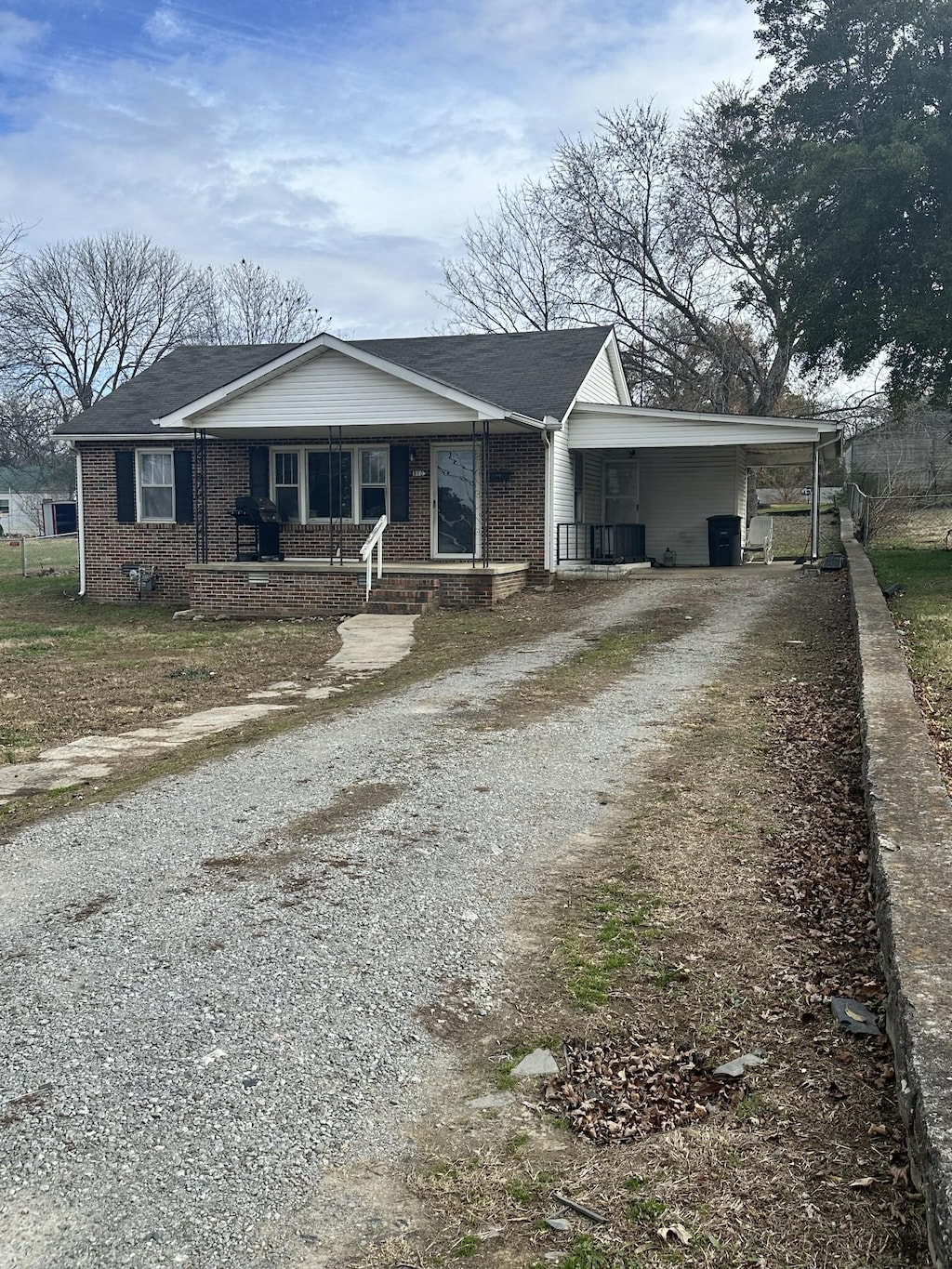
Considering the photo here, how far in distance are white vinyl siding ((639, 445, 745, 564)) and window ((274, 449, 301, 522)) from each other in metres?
6.85

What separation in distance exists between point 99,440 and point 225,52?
7939mm

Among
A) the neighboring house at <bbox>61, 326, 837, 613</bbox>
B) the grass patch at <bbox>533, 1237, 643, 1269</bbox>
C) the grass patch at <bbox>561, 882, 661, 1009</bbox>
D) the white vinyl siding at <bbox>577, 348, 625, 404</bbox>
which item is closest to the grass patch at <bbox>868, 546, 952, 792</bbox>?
the grass patch at <bbox>561, 882, 661, 1009</bbox>

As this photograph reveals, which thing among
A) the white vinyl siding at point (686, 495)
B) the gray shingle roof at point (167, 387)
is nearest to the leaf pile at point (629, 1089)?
the gray shingle roof at point (167, 387)

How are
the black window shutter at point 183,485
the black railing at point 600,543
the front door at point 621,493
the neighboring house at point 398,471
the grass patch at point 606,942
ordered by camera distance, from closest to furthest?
the grass patch at point 606,942
the neighboring house at point 398,471
the black railing at point 600,543
the black window shutter at point 183,485
the front door at point 621,493

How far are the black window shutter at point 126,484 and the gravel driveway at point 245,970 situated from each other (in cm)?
1323

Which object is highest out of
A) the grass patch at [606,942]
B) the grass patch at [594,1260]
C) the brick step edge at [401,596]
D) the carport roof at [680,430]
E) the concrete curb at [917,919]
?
the carport roof at [680,430]

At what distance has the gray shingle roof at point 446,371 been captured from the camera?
59.2 feet

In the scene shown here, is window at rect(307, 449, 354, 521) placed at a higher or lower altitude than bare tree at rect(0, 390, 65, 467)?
lower

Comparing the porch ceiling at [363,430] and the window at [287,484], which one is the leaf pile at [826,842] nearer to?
the porch ceiling at [363,430]

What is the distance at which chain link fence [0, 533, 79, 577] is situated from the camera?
23.9 meters

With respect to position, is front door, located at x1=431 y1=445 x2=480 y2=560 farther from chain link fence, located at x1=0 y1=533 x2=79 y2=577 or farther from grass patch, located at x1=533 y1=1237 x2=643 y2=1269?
grass patch, located at x1=533 y1=1237 x2=643 y2=1269

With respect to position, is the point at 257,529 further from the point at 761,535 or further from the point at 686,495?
the point at 761,535

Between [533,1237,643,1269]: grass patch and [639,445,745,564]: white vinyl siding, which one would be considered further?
[639,445,745,564]: white vinyl siding

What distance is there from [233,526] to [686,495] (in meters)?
8.81
